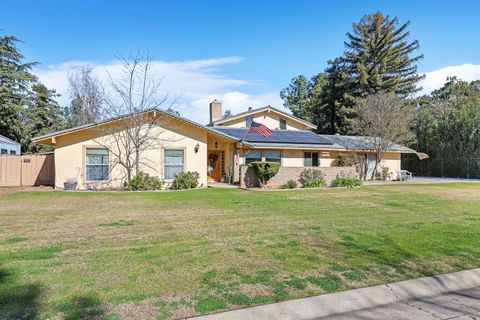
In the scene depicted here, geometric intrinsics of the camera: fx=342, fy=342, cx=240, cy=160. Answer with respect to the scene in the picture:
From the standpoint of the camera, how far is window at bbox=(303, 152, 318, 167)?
23469 millimetres

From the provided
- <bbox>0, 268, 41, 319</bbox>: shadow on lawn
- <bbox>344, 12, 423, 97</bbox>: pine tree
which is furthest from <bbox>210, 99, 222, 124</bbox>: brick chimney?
<bbox>0, 268, 41, 319</bbox>: shadow on lawn

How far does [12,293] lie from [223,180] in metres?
18.1

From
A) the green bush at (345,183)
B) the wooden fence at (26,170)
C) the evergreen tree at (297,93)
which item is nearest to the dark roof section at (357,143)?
the green bush at (345,183)

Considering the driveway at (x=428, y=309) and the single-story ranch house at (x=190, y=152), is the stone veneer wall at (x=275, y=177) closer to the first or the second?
the single-story ranch house at (x=190, y=152)

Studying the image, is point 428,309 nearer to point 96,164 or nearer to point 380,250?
point 380,250

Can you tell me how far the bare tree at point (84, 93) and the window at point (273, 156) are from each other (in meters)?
18.7

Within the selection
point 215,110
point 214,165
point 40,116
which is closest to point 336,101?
point 215,110

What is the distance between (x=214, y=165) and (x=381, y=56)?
2696cm

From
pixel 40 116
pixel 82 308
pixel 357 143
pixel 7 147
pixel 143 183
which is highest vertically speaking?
pixel 40 116

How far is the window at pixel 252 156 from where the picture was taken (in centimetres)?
2169

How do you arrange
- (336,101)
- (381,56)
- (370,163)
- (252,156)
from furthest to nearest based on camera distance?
(381,56) < (336,101) < (370,163) < (252,156)

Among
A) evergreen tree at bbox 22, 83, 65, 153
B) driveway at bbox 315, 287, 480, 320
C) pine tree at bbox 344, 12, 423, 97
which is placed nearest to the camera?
driveway at bbox 315, 287, 480, 320

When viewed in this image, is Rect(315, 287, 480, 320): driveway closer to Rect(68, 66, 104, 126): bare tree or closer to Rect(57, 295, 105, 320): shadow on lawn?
Rect(57, 295, 105, 320): shadow on lawn

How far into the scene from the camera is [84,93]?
1326 inches
